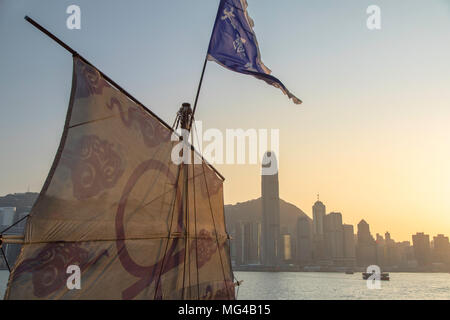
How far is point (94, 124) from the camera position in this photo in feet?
24.2

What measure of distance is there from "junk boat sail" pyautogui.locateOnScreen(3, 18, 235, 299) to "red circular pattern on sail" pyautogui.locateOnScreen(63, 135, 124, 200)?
0.02 m

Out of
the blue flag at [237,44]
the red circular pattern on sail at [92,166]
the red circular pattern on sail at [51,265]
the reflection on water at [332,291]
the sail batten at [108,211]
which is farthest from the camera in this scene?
the reflection on water at [332,291]

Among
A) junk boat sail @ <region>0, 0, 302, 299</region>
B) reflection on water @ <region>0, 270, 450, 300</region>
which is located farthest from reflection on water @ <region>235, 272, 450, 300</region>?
junk boat sail @ <region>0, 0, 302, 299</region>

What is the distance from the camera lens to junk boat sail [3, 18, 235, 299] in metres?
6.24

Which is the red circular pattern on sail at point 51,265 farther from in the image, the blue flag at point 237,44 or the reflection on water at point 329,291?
the reflection on water at point 329,291

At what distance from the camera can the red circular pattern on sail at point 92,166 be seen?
6810 mm

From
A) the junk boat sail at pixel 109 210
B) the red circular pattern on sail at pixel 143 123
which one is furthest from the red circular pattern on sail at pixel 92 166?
the red circular pattern on sail at pixel 143 123

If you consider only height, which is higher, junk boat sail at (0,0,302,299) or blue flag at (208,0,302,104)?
blue flag at (208,0,302,104)

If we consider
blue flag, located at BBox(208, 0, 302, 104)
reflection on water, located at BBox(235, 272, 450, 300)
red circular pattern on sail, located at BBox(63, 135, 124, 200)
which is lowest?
reflection on water, located at BBox(235, 272, 450, 300)

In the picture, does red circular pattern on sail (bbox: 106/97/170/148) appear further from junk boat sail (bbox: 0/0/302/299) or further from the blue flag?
the blue flag

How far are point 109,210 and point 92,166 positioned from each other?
1.13m

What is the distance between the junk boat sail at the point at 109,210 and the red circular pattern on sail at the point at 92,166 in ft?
0.07
